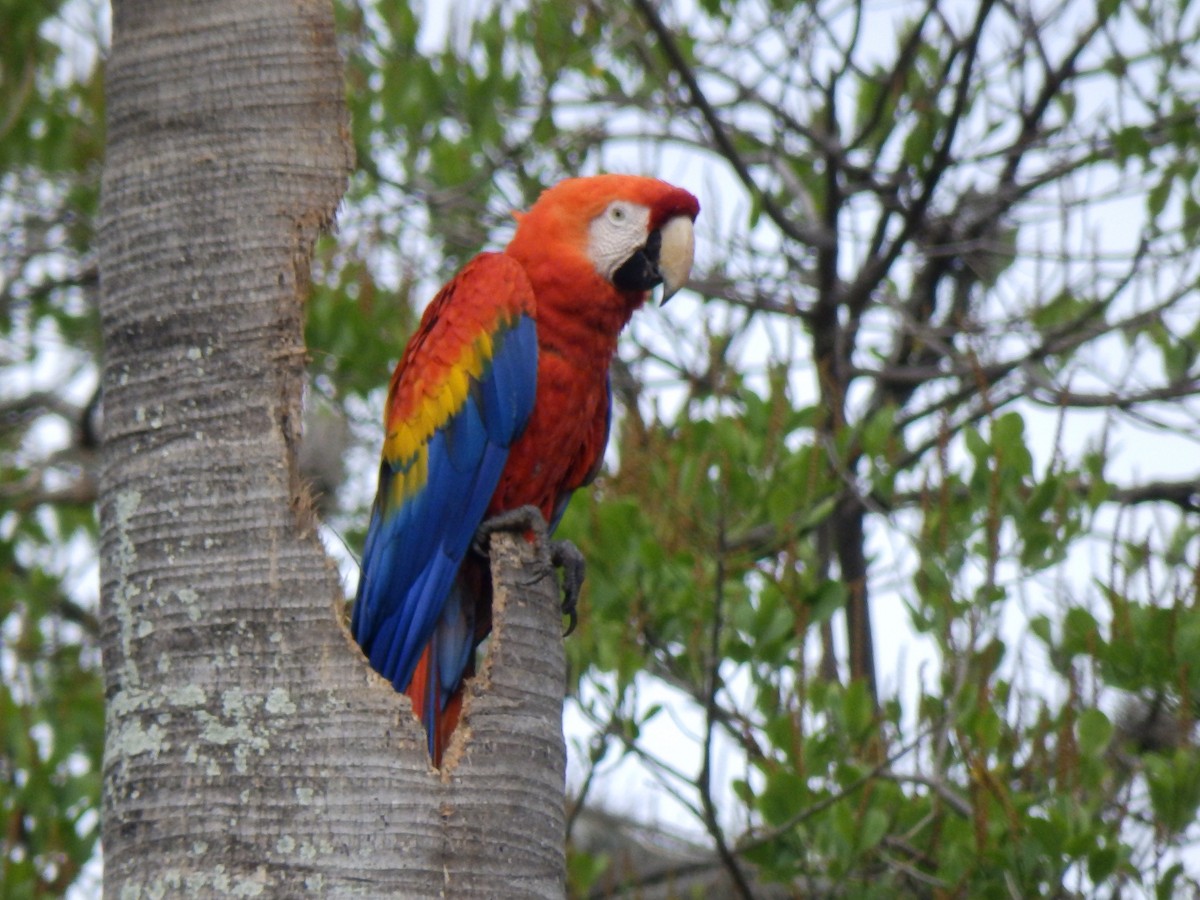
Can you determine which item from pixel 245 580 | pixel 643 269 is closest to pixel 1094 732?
pixel 643 269

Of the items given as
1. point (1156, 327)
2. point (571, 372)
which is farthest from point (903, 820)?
point (1156, 327)

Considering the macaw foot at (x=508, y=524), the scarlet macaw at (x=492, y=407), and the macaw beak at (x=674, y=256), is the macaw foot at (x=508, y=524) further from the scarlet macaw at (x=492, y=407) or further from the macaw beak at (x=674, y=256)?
the macaw beak at (x=674, y=256)

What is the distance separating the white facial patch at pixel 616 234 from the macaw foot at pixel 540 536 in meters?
0.52

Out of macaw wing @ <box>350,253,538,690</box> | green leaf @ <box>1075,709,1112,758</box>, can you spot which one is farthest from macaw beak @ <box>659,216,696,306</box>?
green leaf @ <box>1075,709,1112,758</box>

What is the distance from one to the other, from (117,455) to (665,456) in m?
1.70

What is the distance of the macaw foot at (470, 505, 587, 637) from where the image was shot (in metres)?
2.71

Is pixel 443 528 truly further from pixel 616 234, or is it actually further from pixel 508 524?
pixel 616 234

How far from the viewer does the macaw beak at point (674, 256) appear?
3.06m

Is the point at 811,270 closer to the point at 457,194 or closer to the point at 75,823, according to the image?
the point at 457,194

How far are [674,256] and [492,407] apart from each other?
0.53m

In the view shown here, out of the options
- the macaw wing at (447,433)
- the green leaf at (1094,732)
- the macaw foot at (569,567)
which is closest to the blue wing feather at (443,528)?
the macaw wing at (447,433)

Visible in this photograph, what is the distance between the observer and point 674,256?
3.08 meters

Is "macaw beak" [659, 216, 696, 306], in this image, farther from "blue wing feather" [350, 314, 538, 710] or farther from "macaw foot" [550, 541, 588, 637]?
"macaw foot" [550, 541, 588, 637]

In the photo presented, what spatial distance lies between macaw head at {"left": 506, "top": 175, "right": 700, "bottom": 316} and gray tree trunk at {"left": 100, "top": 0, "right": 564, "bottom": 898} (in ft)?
2.40
